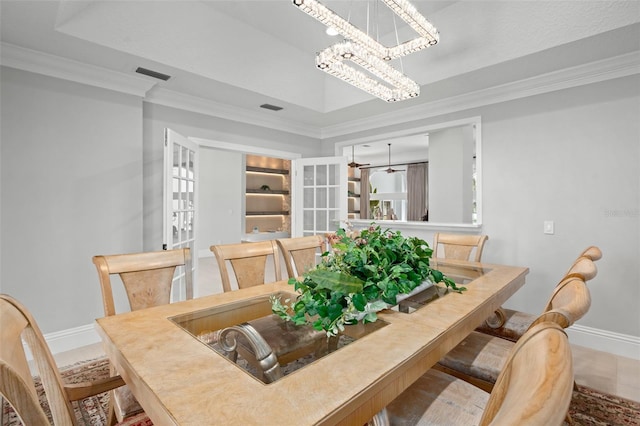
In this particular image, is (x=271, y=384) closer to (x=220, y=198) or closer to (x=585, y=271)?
(x=585, y=271)

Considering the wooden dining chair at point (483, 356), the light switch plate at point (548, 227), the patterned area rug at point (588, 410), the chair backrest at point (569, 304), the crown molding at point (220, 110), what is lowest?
the patterned area rug at point (588, 410)

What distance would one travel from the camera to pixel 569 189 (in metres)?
2.90

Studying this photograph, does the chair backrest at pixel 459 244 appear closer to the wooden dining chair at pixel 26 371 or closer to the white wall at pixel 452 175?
the white wall at pixel 452 175

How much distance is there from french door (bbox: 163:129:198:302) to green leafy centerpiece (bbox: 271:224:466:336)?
1.79 meters

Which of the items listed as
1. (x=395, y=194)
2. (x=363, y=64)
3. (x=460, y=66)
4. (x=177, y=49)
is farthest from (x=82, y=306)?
(x=395, y=194)

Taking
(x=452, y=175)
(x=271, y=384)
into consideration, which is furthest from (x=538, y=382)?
(x=452, y=175)

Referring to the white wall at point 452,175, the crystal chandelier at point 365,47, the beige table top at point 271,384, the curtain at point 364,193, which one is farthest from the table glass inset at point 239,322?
the curtain at point 364,193

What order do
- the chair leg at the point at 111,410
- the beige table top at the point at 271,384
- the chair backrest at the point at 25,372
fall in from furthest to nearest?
the chair leg at the point at 111,410, the beige table top at the point at 271,384, the chair backrest at the point at 25,372

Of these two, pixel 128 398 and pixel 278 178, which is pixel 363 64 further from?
pixel 278 178

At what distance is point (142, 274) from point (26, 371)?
935 millimetres

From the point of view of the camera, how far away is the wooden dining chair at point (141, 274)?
1.54m

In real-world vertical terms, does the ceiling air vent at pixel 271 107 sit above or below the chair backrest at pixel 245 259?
above

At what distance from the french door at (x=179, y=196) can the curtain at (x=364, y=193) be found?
26.7ft

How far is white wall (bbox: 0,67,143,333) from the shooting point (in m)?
2.54
